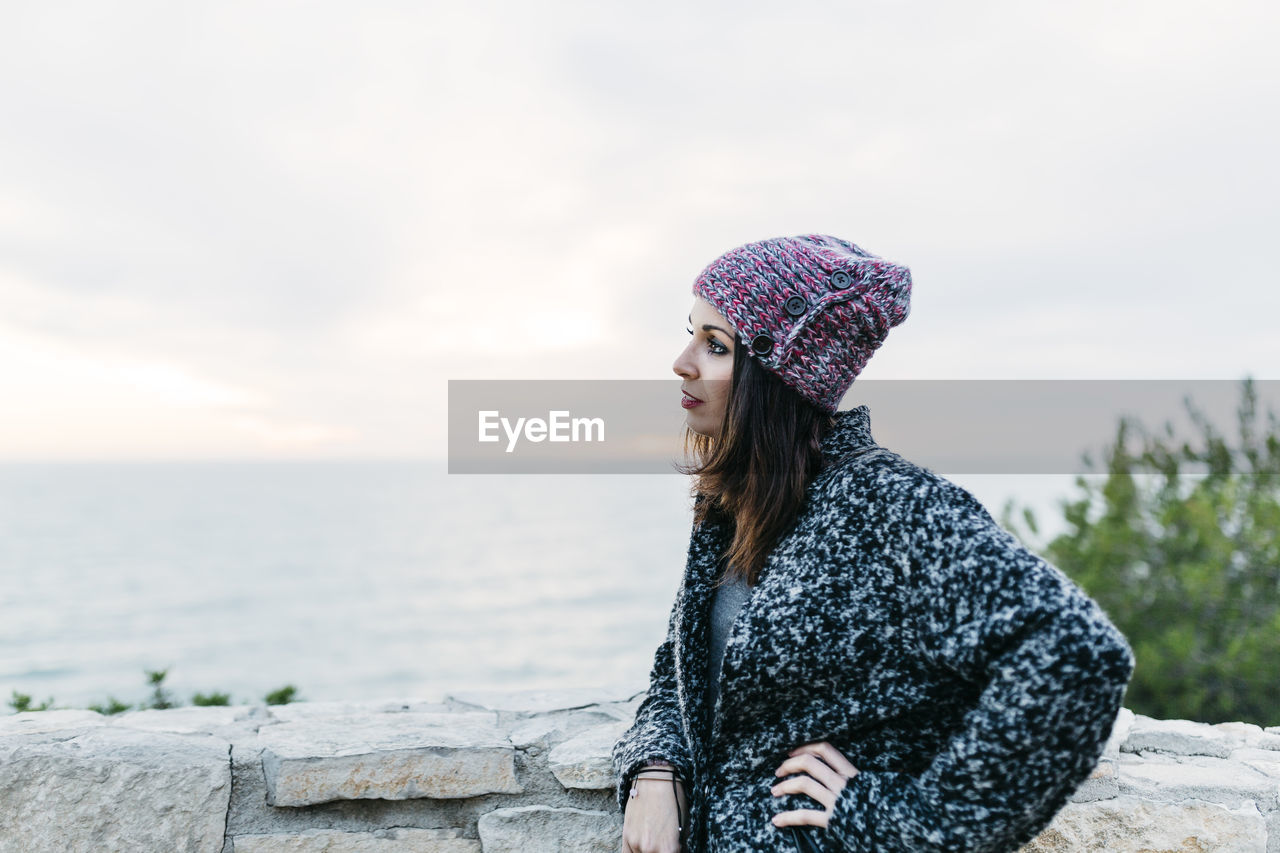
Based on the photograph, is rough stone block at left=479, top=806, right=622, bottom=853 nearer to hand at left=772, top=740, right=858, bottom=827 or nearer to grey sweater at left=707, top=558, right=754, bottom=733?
grey sweater at left=707, top=558, right=754, bottom=733

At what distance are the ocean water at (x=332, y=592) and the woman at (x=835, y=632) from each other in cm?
27

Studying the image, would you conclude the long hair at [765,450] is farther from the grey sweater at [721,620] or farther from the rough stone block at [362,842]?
the rough stone block at [362,842]

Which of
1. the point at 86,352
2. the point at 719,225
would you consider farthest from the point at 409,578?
the point at 719,225

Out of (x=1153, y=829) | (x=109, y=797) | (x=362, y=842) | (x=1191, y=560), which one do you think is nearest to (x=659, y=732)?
(x=362, y=842)

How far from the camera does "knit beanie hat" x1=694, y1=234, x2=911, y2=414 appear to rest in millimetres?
1265

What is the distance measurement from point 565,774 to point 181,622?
68.6ft

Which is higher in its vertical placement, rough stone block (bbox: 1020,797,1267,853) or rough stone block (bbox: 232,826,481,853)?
rough stone block (bbox: 1020,797,1267,853)

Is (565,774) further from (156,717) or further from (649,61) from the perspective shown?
(649,61)

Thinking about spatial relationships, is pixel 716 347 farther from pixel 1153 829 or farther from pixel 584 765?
pixel 1153 829

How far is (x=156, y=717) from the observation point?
208cm

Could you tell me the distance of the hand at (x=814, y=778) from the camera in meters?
1.14

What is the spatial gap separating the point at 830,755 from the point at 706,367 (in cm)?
58

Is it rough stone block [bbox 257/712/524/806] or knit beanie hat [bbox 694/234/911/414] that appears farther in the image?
rough stone block [bbox 257/712/524/806]

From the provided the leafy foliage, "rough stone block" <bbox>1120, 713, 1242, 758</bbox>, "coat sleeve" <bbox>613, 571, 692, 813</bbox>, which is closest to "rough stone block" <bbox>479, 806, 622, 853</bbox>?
"coat sleeve" <bbox>613, 571, 692, 813</bbox>
